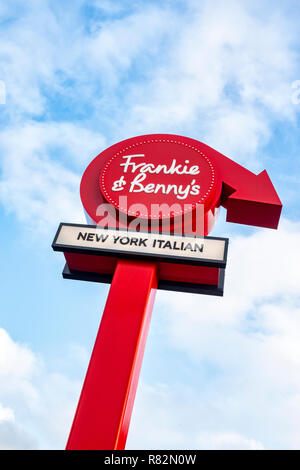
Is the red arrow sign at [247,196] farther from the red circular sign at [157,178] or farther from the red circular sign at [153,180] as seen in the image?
the red circular sign at [157,178]

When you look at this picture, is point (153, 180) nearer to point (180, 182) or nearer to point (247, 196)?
point (180, 182)

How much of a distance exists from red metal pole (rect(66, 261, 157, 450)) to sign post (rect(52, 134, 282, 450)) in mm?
15

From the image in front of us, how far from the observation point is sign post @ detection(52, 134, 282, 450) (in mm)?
7387

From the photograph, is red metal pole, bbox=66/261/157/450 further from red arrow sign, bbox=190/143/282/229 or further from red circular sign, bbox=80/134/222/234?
red arrow sign, bbox=190/143/282/229

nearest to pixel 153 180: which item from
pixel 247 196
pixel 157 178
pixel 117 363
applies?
pixel 157 178

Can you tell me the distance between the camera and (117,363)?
7.61 m

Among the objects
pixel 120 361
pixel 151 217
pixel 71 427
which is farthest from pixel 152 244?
pixel 71 427

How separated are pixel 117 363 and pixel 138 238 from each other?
2.39 meters

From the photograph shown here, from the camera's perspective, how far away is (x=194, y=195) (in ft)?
30.7

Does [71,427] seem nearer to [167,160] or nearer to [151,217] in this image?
[151,217]

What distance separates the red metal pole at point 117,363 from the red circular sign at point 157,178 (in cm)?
130

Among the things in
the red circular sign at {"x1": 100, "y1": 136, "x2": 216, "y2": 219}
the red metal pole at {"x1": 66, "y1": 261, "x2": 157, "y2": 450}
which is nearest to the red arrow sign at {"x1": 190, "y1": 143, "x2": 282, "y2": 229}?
the red circular sign at {"x1": 100, "y1": 136, "x2": 216, "y2": 219}

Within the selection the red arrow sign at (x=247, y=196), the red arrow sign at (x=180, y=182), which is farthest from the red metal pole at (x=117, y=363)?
the red arrow sign at (x=247, y=196)

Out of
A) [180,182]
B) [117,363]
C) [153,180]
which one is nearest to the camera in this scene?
[117,363]
